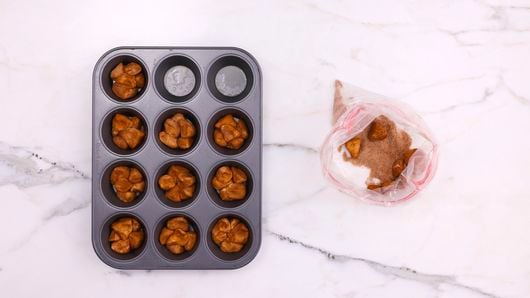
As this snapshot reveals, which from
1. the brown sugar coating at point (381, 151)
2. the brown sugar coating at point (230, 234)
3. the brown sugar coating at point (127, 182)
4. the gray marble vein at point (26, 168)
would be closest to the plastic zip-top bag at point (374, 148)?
the brown sugar coating at point (381, 151)

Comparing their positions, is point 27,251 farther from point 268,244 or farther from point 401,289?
point 401,289

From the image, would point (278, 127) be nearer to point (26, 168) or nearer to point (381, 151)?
point (381, 151)

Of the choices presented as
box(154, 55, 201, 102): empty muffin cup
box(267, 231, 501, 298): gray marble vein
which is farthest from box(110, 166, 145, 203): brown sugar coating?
box(267, 231, 501, 298): gray marble vein

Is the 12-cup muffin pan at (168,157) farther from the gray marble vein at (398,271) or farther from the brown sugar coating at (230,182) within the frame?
the gray marble vein at (398,271)

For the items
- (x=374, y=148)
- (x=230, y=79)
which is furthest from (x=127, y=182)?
(x=374, y=148)

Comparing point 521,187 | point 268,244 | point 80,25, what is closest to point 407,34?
point 521,187
